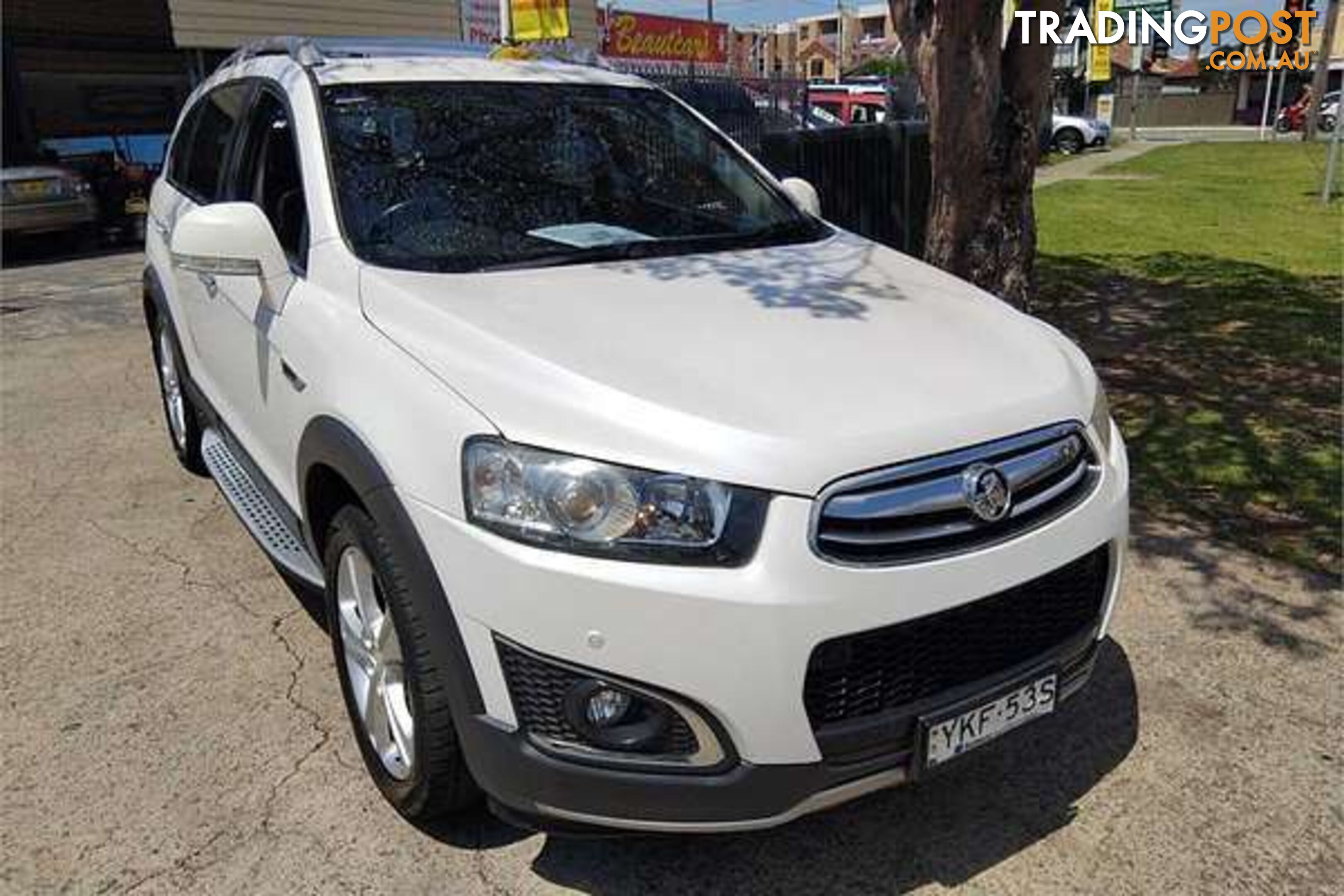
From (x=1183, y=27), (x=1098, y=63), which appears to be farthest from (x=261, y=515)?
(x=1098, y=63)

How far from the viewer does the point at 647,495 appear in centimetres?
205

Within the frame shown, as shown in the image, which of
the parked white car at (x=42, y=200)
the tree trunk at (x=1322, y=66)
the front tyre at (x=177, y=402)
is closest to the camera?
the front tyre at (x=177, y=402)

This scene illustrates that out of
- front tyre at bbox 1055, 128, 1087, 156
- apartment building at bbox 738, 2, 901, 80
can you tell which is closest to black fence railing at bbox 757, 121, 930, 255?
front tyre at bbox 1055, 128, 1087, 156

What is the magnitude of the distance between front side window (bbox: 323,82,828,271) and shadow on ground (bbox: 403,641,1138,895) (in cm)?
151

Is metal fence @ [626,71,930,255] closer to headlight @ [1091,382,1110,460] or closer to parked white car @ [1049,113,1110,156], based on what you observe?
headlight @ [1091,382,1110,460]

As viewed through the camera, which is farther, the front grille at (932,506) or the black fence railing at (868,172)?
the black fence railing at (868,172)

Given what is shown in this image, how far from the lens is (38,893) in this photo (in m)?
2.47

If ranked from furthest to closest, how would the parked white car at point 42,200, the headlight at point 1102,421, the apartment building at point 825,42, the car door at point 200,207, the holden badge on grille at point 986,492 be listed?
1. the apartment building at point 825,42
2. the parked white car at point 42,200
3. the car door at point 200,207
4. the headlight at point 1102,421
5. the holden badge on grille at point 986,492

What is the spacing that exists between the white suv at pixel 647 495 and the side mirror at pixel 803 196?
1.97 ft

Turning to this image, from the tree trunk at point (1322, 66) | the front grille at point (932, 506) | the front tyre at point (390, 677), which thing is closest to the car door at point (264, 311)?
the front tyre at point (390, 677)

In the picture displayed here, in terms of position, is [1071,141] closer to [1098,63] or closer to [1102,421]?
[1098,63]

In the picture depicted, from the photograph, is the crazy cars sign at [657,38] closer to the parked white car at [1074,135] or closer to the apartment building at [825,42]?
the parked white car at [1074,135]

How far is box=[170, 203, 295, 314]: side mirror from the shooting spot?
2.90m

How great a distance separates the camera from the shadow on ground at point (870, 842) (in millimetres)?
2469
